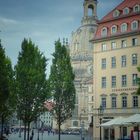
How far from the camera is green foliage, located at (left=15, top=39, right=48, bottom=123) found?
49500 millimetres

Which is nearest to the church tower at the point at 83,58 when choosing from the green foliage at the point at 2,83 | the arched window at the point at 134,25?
the arched window at the point at 134,25

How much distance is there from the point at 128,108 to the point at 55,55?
1484 cm

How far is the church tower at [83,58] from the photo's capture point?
156 metres

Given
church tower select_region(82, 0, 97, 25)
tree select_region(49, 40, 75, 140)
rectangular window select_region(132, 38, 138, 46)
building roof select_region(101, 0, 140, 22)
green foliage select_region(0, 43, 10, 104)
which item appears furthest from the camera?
church tower select_region(82, 0, 97, 25)

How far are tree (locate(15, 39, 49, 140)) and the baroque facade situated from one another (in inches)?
548

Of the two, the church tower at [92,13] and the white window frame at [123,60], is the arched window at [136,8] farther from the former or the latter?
the church tower at [92,13]

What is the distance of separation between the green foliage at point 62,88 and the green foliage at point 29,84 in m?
5.00

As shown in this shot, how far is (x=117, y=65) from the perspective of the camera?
210 feet

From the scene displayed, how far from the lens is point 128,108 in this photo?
61500mm

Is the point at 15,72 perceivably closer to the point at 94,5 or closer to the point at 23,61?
the point at 23,61

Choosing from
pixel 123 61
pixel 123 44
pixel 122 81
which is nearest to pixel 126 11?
pixel 123 44

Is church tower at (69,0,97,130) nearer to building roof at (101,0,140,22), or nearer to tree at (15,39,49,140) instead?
building roof at (101,0,140,22)

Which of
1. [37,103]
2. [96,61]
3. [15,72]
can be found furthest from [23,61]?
[96,61]

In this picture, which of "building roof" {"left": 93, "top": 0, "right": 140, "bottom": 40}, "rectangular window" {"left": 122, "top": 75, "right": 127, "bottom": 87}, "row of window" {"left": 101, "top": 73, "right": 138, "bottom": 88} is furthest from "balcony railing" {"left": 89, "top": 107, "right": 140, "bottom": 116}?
"building roof" {"left": 93, "top": 0, "right": 140, "bottom": 40}
